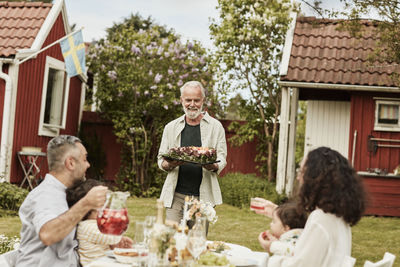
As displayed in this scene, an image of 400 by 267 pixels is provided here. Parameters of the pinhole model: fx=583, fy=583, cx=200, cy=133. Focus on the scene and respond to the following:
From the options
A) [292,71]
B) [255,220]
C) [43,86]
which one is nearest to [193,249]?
[255,220]

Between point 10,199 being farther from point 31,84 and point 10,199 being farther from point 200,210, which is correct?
point 200,210

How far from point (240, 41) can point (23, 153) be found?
5570mm

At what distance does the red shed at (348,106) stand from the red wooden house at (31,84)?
520cm

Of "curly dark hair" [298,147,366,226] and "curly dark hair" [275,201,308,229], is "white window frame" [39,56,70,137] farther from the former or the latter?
"curly dark hair" [298,147,366,226]

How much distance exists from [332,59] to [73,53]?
537 cm

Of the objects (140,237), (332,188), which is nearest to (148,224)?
(140,237)

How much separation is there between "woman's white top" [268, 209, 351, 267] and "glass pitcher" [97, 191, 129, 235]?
0.90 meters

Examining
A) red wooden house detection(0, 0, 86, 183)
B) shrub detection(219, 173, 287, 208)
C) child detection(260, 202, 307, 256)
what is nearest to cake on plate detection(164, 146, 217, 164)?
child detection(260, 202, 307, 256)

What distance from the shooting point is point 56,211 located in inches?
124

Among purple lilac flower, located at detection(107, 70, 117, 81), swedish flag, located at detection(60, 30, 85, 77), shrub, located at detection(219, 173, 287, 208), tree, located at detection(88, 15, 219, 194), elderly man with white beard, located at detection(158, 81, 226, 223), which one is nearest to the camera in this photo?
elderly man with white beard, located at detection(158, 81, 226, 223)

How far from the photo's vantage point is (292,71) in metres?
11.9

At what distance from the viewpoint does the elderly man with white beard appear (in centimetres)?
Answer: 511

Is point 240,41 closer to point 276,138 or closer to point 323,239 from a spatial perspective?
point 276,138

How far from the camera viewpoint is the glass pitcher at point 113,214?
2893mm
